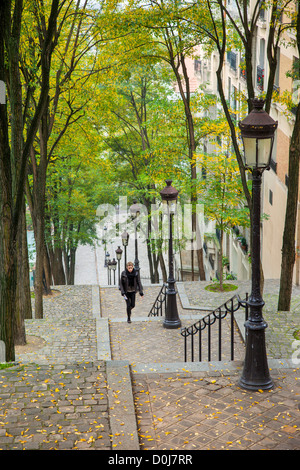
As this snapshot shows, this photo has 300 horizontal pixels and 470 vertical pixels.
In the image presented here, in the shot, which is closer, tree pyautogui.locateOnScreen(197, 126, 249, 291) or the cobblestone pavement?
the cobblestone pavement

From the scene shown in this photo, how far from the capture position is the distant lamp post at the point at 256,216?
297 inches

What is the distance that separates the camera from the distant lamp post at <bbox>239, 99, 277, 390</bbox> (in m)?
7.54

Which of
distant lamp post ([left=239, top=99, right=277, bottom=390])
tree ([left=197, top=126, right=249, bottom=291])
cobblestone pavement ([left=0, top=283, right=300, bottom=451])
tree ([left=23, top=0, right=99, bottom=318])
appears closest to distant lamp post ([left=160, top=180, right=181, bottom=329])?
cobblestone pavement ([left=0, top=283, right=300, bottom=451])

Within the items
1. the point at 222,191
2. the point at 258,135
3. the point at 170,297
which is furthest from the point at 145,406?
the point at 222,191

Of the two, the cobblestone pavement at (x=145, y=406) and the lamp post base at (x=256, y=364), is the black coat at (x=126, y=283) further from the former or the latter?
the lamp post base at (x=256, y=364)

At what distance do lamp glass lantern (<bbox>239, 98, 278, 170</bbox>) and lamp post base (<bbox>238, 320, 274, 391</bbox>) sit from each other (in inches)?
91.9

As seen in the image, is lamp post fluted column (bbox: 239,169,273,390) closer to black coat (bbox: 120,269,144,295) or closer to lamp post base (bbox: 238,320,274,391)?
lamp post base (bbox: 238,320,274,391)

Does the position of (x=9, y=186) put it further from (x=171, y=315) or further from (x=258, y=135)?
(x=171, y=315)

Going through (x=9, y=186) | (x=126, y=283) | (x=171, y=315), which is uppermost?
(x=9, y=186)

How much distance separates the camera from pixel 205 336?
13180 mm

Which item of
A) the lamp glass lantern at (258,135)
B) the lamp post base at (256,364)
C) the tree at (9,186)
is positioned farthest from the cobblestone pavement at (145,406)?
the lamp glass lantern at (258,135)

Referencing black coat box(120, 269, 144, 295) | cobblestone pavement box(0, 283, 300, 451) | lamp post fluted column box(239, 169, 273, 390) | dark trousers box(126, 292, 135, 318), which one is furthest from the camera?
dark trousers box(126, 292, 135, 318)

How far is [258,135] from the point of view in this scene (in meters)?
7.57

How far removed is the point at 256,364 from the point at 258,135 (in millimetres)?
3206
